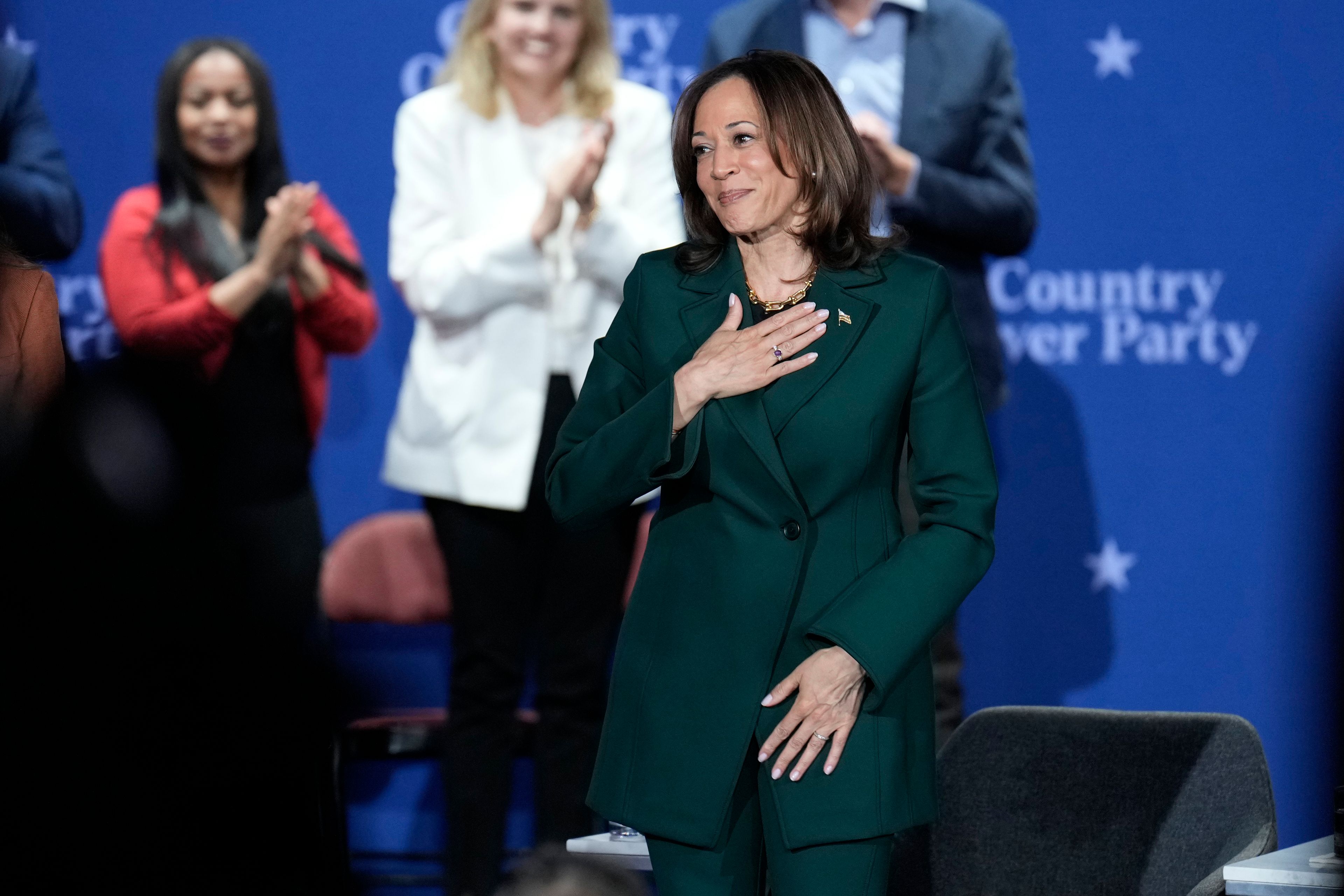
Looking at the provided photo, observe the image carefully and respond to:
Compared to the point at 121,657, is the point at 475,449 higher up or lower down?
higher up

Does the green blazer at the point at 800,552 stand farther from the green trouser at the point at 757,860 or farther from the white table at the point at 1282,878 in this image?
the white table at the point at 1282,878

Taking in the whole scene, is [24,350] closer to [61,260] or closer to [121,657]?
[121,657]

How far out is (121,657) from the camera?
1.57 meters

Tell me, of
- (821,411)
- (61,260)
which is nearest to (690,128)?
(821,411)

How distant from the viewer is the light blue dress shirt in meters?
4.34

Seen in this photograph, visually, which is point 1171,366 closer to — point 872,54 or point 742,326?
point 872,54

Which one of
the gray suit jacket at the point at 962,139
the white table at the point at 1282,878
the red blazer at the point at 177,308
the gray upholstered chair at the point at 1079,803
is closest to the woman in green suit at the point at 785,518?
the white table at the point at 1282,878

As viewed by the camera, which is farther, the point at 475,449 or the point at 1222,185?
the point at 1222,185

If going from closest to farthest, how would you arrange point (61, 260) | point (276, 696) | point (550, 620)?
point (276, 696) < point (550, 620) < point (61, 260)

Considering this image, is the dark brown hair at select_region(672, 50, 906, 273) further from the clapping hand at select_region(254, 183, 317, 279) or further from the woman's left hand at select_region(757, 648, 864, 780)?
the clapping hand at select_region(254, 183, 317, 279)

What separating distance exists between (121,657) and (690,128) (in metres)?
1.05

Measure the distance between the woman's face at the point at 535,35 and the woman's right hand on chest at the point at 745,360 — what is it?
2.34 m

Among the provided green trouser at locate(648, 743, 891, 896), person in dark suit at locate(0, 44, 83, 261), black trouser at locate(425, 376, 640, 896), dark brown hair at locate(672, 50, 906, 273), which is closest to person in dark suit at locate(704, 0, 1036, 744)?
black trouser at locate(425, 376, 640, 896)

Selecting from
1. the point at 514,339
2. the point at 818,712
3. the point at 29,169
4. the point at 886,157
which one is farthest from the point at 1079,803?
the point at 29,169
